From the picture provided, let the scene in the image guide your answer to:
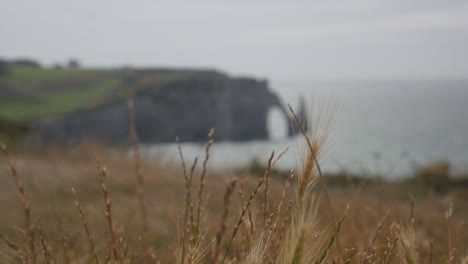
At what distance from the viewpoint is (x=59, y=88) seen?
43.7 meters

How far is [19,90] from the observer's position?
126ft

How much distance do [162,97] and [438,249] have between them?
41.0 metres

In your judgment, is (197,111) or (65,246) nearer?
(65,246)

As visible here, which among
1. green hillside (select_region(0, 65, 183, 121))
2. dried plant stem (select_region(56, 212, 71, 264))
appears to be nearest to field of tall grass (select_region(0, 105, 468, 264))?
dried plant stem (select_region(56, 212, 71, 264))

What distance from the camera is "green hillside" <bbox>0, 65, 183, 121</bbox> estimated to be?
36.2 meters

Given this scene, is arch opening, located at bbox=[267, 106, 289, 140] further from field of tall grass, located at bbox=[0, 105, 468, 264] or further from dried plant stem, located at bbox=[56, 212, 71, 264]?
dried plant stem, located at bbox=[56, 212, 71, 264]

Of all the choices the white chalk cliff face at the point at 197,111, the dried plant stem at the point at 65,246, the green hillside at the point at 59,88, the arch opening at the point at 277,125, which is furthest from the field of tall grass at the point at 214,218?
the arch opening at the point at 277,125

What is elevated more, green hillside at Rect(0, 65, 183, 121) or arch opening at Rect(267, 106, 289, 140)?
green hillside at Rect(0, 65, 183, 121)

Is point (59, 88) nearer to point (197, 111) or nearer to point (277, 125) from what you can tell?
point (197, 111)

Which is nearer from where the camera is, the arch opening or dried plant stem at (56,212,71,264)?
dried plant stem at (56,212,71,264)

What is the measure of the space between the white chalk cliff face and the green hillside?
1592 millimetres

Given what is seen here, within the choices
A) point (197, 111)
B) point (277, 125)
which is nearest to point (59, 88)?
point (197, 111)

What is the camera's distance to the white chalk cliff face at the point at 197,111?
3962 centimetres

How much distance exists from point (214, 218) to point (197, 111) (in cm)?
4222
